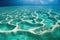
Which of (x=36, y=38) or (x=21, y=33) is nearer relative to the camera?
(x=36, y=38)

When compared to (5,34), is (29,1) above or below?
above

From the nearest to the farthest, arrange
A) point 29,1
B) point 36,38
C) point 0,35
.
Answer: point 36,38
point 0,35
point 29,1

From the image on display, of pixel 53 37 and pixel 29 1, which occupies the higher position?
pixel 29 1

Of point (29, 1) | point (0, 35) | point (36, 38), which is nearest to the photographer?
point (36, 38)

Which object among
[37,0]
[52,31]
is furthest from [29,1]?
[52,31]

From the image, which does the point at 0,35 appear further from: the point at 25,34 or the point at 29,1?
the point at 29,1

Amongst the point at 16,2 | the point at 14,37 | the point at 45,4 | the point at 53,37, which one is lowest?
the point at 53,37

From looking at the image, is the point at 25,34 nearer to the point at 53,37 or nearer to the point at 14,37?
the point at 14,37

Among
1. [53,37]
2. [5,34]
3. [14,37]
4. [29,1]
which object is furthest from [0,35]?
[29,1]

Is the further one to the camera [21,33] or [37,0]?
[37,0]
